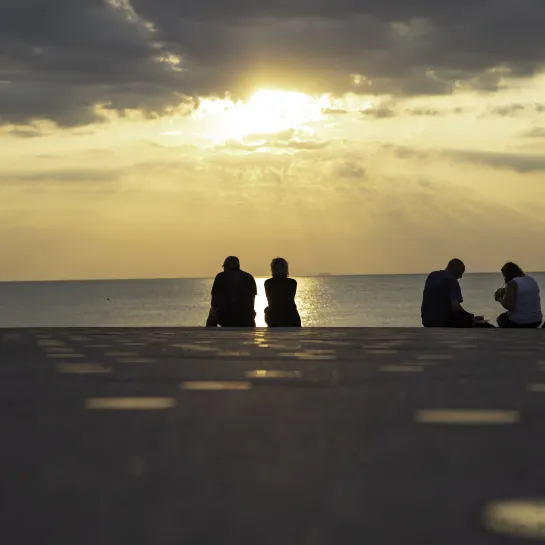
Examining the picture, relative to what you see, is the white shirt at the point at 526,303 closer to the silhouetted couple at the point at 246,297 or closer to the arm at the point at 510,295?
the arm at the point at 510,295

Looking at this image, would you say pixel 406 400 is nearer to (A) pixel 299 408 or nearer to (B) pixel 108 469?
(A) pixel 299 408

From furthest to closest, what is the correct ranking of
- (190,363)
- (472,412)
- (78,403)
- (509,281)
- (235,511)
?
(509,281), (190,363), (78,403), (472,412), (235,511)

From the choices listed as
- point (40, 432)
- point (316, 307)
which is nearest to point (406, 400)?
point (40, 432)

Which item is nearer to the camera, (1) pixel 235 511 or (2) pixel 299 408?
(1) pixel 235 511

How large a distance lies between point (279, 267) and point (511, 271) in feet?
10.5

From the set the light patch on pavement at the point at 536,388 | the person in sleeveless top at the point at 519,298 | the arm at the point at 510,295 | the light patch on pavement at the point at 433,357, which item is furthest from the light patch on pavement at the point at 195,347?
the arm at the point at 510,295

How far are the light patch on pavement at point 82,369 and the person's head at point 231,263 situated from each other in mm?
7888

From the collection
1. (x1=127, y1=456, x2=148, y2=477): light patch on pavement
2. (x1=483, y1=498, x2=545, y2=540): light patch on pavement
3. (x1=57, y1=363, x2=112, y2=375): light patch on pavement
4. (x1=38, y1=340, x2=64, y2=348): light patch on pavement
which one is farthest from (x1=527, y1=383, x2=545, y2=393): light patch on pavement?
(x1=38, y1=340, x2=64, y2=348): light patch on pavement

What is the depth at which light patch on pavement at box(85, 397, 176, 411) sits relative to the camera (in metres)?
5.75

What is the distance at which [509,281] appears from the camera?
55.2ft

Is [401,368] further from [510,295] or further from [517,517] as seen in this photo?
[510,295]

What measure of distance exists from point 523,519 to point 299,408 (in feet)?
9.01

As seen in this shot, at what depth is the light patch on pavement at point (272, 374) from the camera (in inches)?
301

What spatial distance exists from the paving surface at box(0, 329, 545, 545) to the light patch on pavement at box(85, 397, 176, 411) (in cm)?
1
